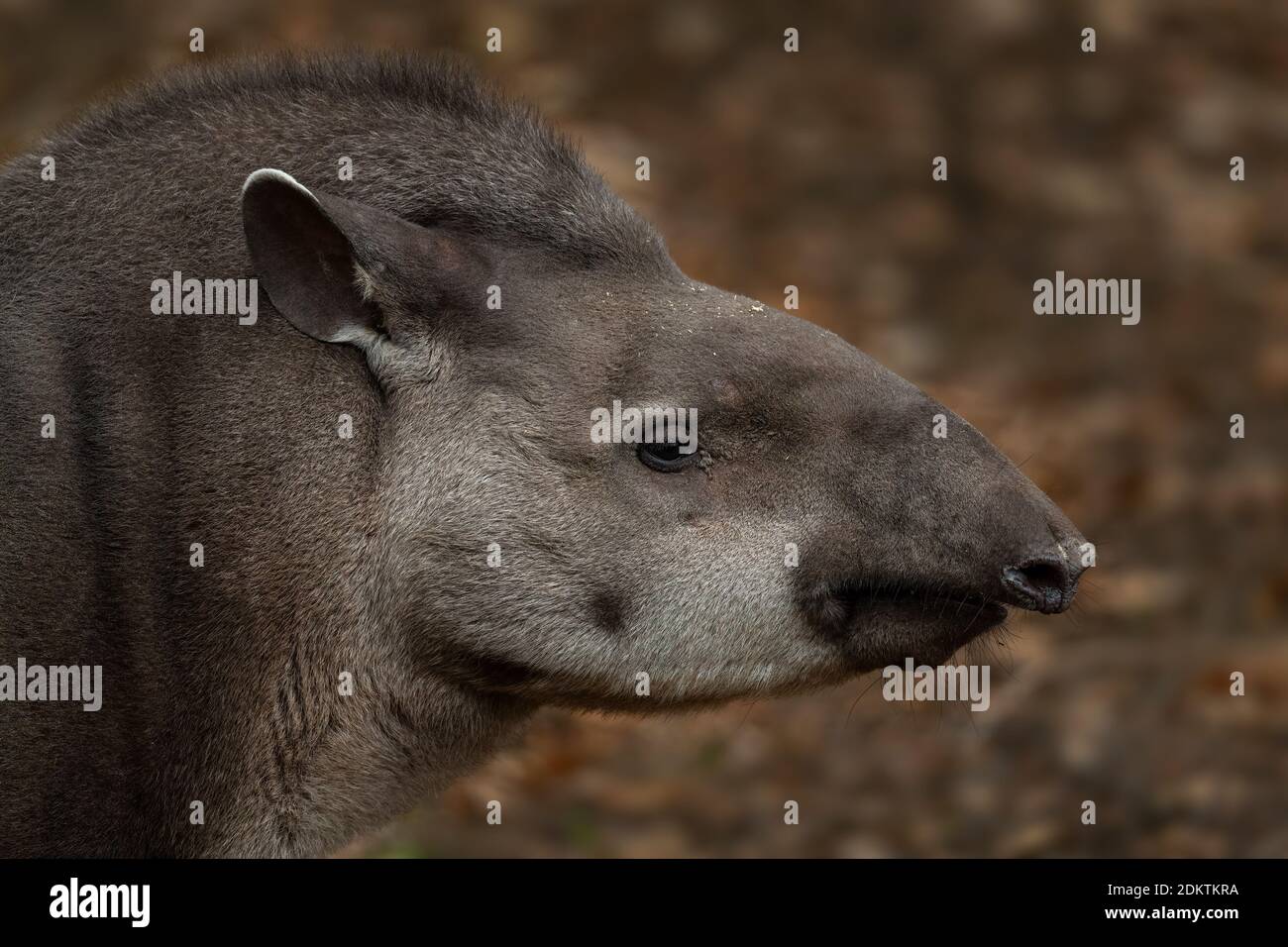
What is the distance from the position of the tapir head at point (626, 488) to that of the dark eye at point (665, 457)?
0.01 meters

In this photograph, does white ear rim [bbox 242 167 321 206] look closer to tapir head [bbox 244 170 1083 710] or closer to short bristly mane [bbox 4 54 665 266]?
tapir head [bbox 244 170 1083 710]

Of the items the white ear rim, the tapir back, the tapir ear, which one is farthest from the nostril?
the white ear rim

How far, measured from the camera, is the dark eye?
16.0 feet

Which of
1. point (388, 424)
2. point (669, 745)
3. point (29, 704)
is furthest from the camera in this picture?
point (669, 745)

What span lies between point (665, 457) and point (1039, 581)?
112cm

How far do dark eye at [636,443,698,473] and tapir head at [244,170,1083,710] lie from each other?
0.01m

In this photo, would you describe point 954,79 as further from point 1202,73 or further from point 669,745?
point 669,745

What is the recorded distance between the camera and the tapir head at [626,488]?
4793 mm

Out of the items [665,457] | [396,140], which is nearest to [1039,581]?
[665,457]

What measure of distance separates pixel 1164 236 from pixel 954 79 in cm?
210

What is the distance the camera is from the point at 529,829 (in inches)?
387

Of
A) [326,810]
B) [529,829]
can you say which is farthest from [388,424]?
[529,829]

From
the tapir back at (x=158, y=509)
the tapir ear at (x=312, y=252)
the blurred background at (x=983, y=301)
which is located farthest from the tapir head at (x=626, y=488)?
the blurred background at (x=983, y=301)

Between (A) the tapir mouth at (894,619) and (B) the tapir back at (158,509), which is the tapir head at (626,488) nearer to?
(A) the tapir mouth at (894,619)
